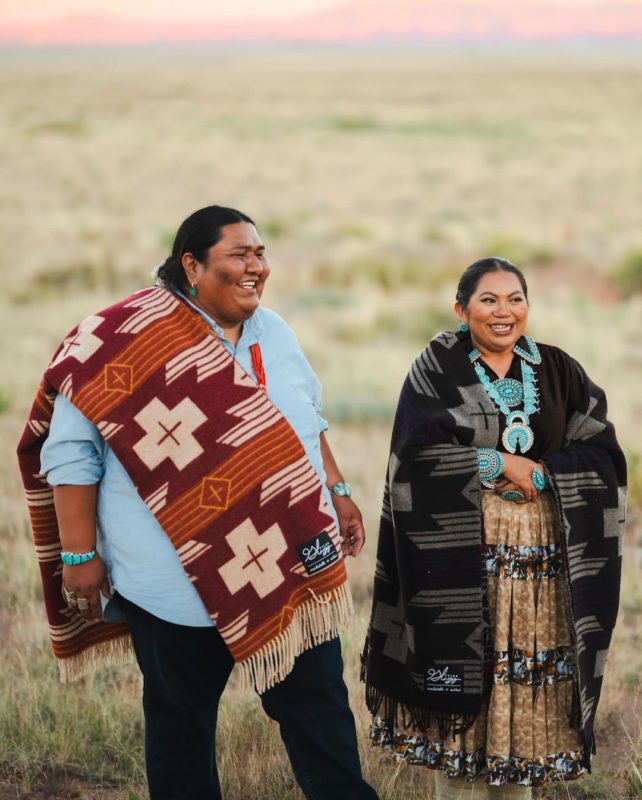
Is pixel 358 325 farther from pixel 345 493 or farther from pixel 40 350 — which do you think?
pixel 345 493

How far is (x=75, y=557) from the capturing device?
9.25 feet

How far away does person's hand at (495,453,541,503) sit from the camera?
2.93 meters

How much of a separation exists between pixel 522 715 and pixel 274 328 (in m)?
1.31

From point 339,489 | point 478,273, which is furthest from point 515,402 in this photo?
point 339,489

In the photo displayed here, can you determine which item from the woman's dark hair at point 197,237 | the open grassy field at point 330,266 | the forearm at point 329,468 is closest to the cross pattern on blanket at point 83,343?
the woman's dark hair at point 197,237

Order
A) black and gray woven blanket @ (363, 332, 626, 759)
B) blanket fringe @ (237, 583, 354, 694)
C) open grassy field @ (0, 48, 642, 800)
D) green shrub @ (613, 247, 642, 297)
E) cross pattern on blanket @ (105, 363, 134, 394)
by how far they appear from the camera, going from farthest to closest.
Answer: green shrub @ (613, 247, 642, 297) → open grassy field @ (0, 48, 642, 800) → black and gray woven blanket @ (363, 332, 626, 759) → blanket fringe @ (237, 583, 354, 694) → cross pattern on blanket @ (105, 363, 134, 394)

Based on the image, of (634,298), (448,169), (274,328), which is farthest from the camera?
(448,169)

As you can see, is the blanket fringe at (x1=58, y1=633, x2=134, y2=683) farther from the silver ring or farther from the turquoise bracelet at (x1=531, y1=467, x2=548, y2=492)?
the turquoise bracelet at (x1=531, y1=467, x2=548, y2=492)

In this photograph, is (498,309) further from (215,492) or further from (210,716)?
(210,716)

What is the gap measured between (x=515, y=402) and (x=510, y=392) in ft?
0.11

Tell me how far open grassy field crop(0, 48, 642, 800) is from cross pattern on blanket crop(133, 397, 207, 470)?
1.35 metres

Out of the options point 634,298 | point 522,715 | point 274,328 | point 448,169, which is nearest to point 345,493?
point 274,328

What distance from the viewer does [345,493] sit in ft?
10.7

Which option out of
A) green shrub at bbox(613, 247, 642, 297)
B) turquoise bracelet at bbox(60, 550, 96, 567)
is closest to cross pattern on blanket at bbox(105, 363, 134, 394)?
turquoise bracelet at bbox(60, 550, 96, 567)
